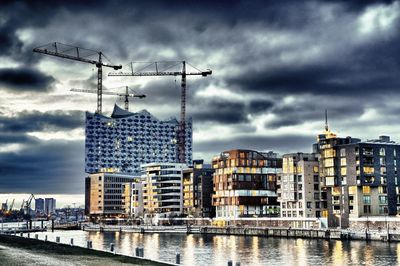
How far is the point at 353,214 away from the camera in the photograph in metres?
200

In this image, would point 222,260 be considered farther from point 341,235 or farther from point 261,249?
point 341,235

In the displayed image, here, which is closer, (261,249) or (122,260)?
(122,260)

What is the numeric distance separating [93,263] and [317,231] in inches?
4989

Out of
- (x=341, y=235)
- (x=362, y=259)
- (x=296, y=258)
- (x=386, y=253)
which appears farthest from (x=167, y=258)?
(x=341, y=235)

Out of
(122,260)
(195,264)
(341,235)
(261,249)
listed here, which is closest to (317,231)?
(341,235)

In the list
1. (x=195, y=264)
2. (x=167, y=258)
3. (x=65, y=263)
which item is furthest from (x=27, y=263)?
(x=167, y=258)

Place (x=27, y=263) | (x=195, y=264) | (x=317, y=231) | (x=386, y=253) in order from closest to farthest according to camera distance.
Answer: (x=27, y=263) < (x=195, y=264) < (x=386, y=253) < (x=317, y=231)

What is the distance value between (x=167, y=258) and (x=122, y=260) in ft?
134

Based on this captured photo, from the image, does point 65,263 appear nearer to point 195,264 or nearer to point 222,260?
point 195,264

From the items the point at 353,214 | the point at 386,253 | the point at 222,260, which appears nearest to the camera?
the point at 222,260

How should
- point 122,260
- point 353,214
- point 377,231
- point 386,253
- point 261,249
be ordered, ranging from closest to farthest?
point 122,260 → point 386,253 → point 261,249 → point 377,231 → point 353,214

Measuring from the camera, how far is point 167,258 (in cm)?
11562

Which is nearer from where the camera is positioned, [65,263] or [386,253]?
[65,263]

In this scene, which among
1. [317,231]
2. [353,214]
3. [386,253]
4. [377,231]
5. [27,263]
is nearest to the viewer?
[27,263]
